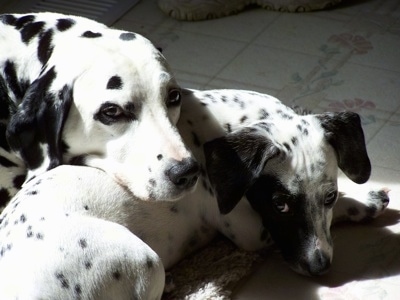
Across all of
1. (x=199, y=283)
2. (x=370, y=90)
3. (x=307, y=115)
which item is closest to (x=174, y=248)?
(x=199, y=283)

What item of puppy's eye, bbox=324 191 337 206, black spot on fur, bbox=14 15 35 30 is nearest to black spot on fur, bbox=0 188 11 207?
black spot on fur, bbox=14 15 35 30

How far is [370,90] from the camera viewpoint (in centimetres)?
432

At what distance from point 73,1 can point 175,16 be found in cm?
59

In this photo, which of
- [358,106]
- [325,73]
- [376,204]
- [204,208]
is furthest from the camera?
[325,73]

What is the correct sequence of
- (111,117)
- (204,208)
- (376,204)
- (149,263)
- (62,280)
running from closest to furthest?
(62,280) → (149,263) → (111,117) → (204,208) → (376,204)

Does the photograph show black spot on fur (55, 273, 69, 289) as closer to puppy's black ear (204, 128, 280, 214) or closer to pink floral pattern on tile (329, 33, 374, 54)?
puppy's black ear (204, 128, 280, 214)

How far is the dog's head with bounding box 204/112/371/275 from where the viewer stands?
3.15 m

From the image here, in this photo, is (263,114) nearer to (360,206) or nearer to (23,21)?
(360,206)

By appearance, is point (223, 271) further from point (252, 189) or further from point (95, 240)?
point (95, 240)

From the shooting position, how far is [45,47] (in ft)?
10.7

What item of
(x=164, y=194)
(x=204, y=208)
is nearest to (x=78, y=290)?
(x=164, y=194)

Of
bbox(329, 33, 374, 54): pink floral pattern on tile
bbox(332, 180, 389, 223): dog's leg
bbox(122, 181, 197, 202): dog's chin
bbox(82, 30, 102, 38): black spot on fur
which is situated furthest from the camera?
bbox(329, 33, 374, 54): pink floral pattern on tile

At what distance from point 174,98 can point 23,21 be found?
2.17 feet

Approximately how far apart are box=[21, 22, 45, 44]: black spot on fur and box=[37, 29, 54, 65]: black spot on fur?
0.04 metres
